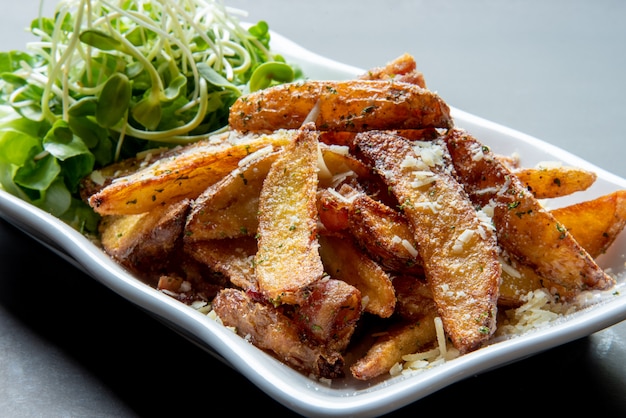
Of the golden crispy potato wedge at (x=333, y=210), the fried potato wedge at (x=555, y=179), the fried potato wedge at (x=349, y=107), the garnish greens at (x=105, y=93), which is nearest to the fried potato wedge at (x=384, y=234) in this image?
the golden crispy potato wedge at (x=333, y=210)

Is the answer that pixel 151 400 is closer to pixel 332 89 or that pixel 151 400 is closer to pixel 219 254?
pixel 219 254

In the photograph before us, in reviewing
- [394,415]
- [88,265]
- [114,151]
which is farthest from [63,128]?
[394,415]

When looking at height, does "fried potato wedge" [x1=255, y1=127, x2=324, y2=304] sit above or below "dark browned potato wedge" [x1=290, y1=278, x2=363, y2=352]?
above

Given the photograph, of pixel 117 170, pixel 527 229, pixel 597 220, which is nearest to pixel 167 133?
pixel 117 170

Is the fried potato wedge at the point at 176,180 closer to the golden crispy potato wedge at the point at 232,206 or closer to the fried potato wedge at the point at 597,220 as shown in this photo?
the golden crispy potato wedge at the point at 232,206

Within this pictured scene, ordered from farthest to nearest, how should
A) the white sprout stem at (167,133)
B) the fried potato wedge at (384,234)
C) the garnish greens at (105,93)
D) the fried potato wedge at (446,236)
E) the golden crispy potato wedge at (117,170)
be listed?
the white sprout stem at (167,133), the garnish greens at (105,93), the golden crispy potato wedge at (117,170), the fried potato wedge at (384,234), the fried potato wedge at (446,236)

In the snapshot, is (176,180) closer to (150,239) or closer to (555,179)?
(150,239)

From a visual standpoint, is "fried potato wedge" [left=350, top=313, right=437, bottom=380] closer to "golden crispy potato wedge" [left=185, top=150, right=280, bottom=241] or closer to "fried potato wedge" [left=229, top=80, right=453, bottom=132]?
"golden crispy potato wedge" [left=185, top=150, right=280, bottom=241]

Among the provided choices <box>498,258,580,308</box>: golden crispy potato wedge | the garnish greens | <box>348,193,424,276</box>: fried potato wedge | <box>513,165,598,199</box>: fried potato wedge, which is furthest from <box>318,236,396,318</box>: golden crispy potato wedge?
the garnish greens
